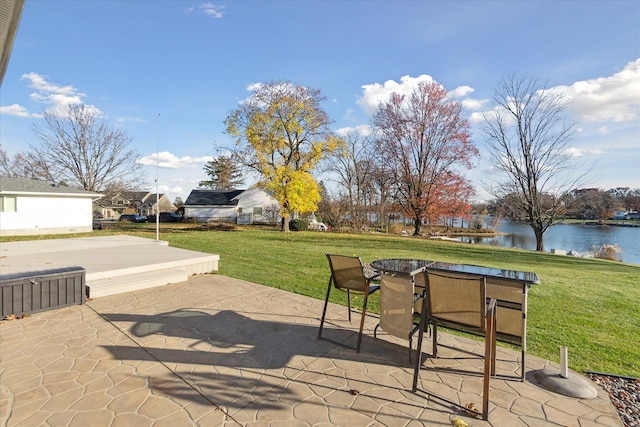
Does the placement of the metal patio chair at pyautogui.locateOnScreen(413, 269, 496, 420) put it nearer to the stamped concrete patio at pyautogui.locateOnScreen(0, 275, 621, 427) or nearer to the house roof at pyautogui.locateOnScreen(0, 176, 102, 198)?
the stamped concrete patio at pyautogui.locateOnScreen(0, 275, 621, 427)

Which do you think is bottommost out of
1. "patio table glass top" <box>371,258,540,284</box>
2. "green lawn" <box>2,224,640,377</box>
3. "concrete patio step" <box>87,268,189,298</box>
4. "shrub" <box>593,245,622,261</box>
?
"shrub" <box>593,245,622,261</box>

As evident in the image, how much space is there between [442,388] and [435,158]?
21805 millimetres

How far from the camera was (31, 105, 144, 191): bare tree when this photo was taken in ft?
85.4

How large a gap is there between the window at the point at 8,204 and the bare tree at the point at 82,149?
12.1 m

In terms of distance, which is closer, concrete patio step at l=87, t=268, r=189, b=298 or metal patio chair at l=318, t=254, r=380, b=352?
metal patio chair at l=318, t=254, r=380, b=352

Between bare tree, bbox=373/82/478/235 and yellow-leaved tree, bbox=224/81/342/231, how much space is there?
15.9ft

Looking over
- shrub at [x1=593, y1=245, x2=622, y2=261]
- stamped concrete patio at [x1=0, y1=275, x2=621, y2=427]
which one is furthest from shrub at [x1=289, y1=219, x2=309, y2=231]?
stamped concrete patio at [x1=0, y1=275, x2=621, y2=427]

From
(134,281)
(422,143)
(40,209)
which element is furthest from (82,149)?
(422,143)

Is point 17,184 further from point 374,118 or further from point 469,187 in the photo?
point 469,187

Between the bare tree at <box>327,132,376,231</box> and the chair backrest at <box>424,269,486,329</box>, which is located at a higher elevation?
the bare tree at <box>327,132,376,231</box>

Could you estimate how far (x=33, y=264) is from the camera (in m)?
6.21

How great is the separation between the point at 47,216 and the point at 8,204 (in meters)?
1.78

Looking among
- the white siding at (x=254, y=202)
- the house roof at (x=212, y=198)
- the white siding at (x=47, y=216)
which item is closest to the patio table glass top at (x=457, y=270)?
the white siding at (x=47, y=216)

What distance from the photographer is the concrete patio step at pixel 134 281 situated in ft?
16.3
